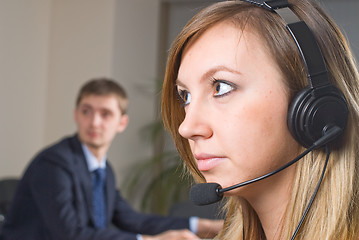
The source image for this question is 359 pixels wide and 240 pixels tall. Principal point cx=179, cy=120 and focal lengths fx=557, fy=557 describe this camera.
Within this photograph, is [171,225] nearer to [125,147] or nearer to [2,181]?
[2,181]

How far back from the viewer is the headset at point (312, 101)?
2.43ft

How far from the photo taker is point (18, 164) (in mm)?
3822

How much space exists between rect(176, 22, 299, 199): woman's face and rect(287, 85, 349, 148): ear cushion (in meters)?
0.02

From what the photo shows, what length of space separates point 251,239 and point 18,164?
3167 millimetres

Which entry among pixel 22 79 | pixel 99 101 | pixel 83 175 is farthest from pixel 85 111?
pixel 22 79

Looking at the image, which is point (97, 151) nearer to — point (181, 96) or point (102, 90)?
point (102, 90)

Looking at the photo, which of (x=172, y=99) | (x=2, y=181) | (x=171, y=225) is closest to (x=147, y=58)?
(x=2, y=181)

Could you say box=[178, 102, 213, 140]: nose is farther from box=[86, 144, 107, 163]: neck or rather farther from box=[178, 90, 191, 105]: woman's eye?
box=[86, 144, 107, 163]: neck

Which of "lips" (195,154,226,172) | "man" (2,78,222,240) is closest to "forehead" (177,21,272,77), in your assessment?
"lips" (195,154,226,172)

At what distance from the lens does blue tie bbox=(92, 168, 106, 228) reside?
273 cm

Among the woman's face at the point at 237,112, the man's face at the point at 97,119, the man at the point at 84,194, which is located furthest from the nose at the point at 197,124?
the man's face at the point at 97,119

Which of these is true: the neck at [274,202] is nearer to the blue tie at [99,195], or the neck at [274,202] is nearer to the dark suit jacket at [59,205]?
the dark suit jacket at [59,205]

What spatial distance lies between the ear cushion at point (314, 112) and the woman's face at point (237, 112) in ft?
0.06

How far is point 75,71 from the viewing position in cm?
403
